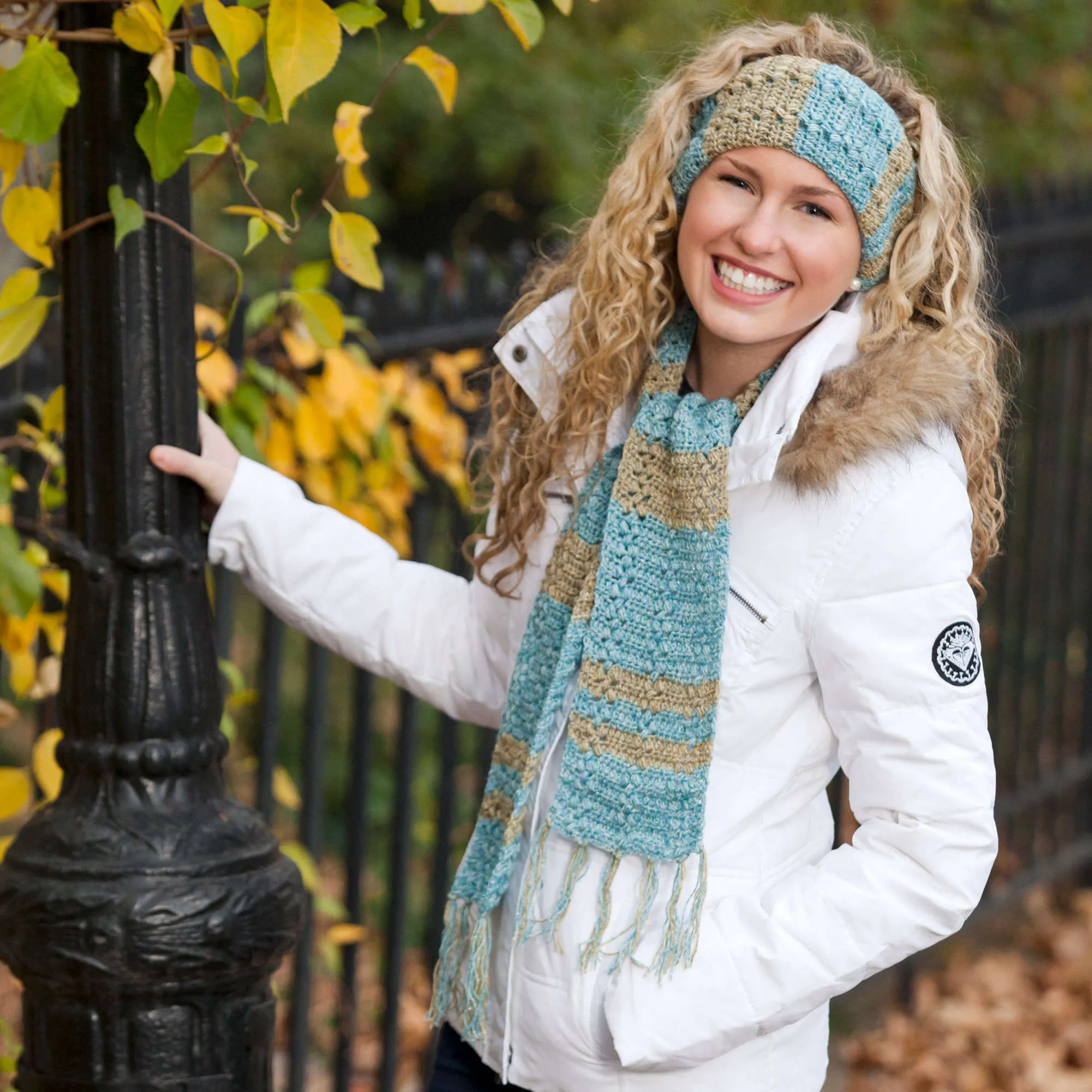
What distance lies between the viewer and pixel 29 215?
1.61 m

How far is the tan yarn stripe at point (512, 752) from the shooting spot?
192 centimetres

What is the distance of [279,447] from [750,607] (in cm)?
117

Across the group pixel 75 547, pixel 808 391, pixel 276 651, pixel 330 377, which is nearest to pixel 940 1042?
pixel 276 651

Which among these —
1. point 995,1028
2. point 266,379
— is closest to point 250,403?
point 266,379

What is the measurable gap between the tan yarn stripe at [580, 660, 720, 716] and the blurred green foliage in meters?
4.48

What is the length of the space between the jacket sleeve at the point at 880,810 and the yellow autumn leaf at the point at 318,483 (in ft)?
4.13

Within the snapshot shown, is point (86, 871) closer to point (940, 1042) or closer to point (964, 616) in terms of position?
point (964, 616)

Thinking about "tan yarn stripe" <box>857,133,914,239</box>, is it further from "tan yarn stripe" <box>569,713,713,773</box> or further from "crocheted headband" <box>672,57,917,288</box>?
"tan yarn stripe" <box>569,713,713,773</box>

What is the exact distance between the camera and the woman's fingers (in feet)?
5.29

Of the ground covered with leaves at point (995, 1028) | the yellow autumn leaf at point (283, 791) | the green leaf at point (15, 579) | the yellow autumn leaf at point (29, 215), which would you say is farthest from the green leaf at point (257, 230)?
the ground covered with leaves at point (995, 1028)

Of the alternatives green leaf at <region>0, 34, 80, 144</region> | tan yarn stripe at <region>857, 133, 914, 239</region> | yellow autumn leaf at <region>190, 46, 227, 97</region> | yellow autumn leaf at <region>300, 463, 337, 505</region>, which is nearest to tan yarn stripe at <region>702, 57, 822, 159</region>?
tan yarn stripe at <region>857, 133, 914, 239</region>

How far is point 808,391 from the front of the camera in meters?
1.74

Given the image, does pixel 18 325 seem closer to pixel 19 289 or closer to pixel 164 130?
pixel 19 289

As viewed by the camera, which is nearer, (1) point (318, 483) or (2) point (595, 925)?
(2) point (595, 925)
